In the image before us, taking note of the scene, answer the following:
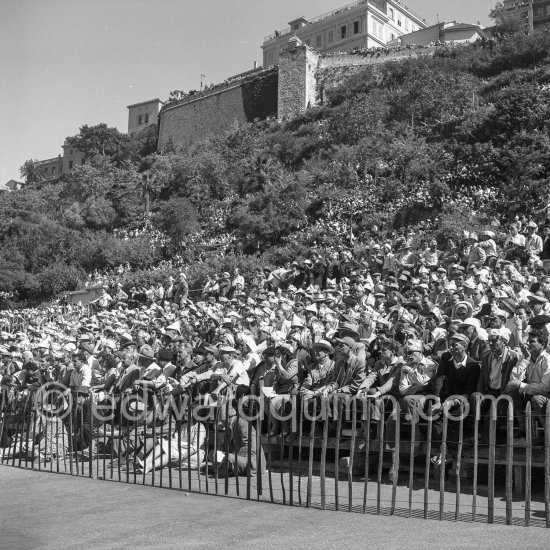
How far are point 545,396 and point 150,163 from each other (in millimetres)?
51493

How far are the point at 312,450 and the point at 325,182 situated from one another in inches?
1124

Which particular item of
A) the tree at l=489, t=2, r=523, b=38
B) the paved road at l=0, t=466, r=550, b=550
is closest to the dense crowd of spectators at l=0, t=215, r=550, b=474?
the paved road at l=0, t=466, r=550, b=550

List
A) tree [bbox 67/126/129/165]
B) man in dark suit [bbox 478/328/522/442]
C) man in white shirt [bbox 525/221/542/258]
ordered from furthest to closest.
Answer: tree [bbox 67/126/129/165], man in white shirt [bbox 525/221/542/258], man in dark suit [bbox 478/328/522/442]

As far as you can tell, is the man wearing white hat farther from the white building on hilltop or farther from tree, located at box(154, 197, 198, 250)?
the white building on hilltop

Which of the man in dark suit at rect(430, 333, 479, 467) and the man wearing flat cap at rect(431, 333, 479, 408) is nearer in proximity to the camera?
the man in dark suit at rect(430, 333, 479, 467)

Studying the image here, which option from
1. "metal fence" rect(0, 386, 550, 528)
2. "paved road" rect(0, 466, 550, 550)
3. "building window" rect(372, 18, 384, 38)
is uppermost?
"building window" rect(372, 18, 384, 38)

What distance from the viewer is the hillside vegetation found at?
1179 inches

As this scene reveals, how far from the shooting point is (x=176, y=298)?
80.0 feet

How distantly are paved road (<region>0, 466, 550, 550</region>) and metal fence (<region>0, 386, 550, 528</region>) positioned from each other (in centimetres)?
27

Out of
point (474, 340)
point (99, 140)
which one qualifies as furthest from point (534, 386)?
point (99, 140)

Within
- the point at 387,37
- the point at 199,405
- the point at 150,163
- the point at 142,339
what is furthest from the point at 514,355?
the point at 387,37

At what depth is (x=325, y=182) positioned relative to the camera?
35875mm

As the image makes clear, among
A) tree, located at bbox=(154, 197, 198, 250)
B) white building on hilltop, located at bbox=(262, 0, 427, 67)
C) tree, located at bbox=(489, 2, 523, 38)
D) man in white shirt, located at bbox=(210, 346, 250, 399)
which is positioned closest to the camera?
man in white shirt, located at bbox=(210, 346, 250, 399)

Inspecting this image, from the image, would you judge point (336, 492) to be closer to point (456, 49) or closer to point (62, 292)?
point (62, 292)
